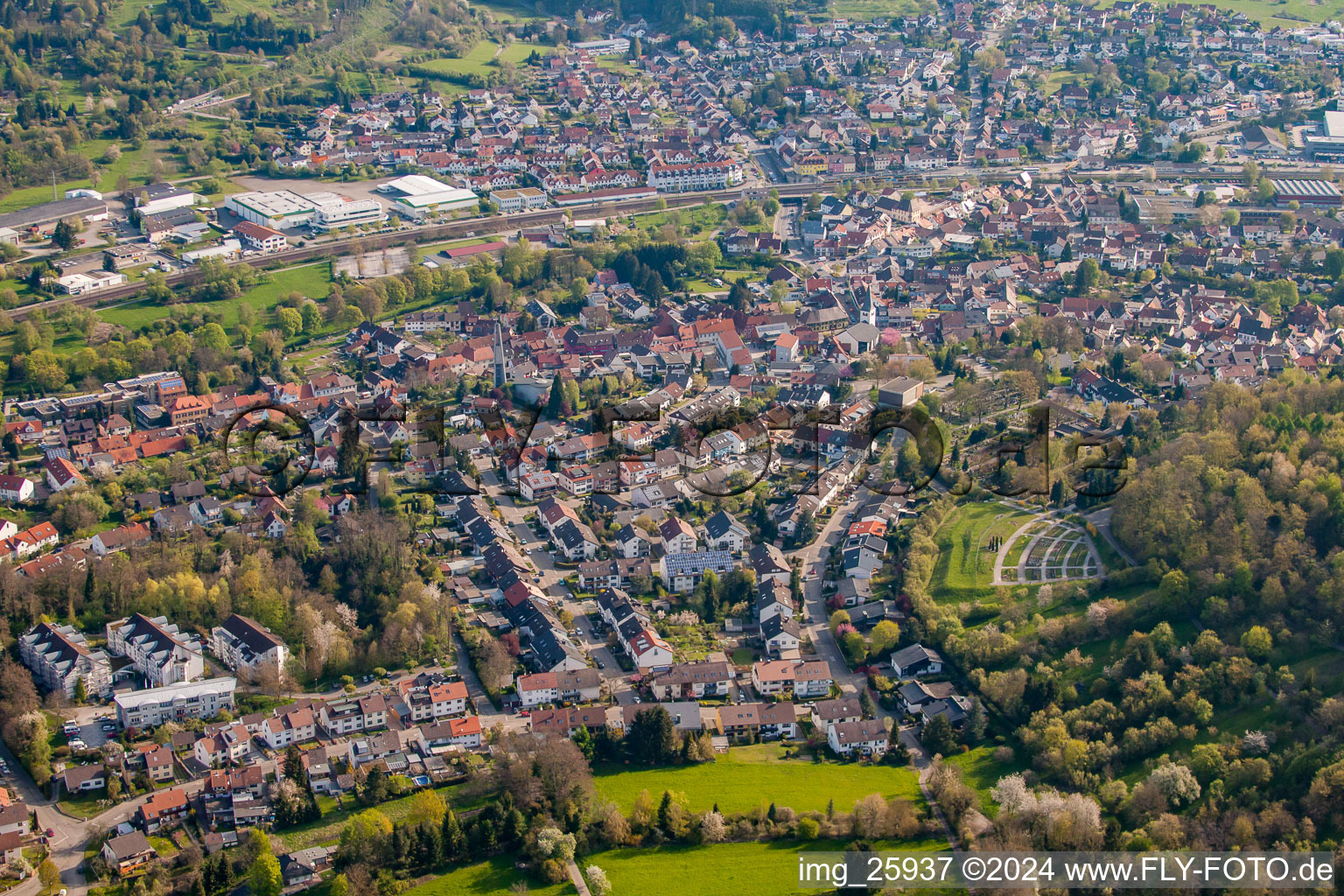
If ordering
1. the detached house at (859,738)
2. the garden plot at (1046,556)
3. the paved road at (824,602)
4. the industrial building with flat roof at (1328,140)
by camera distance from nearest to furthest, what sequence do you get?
the detached house at (859,738) → the paved road at (824,602) → the garden plot at (1046,556) → the industrial building with flat roof at (1328,140)

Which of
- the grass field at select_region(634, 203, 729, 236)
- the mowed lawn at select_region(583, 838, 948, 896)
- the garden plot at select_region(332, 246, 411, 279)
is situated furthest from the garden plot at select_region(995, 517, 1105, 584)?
the garden plot at select_region(332, 246, 411, 279)

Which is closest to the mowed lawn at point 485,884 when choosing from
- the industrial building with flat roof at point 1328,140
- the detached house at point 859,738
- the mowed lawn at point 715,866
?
the mowed lawn at point 715,866

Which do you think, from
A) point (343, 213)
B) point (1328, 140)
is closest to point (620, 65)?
point (343, 213)

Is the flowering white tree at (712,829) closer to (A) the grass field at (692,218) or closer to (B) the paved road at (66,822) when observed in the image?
(B) the paved road at (66,822)

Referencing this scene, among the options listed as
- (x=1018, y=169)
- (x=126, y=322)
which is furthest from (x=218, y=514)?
(x=1018, y=169)

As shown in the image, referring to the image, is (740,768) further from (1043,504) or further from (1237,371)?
(1237,371)

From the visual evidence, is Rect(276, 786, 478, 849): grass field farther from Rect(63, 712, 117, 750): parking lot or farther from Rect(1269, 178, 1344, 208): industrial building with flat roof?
Rect(1269, 178, 1344, 208): industrial building with flat roof
